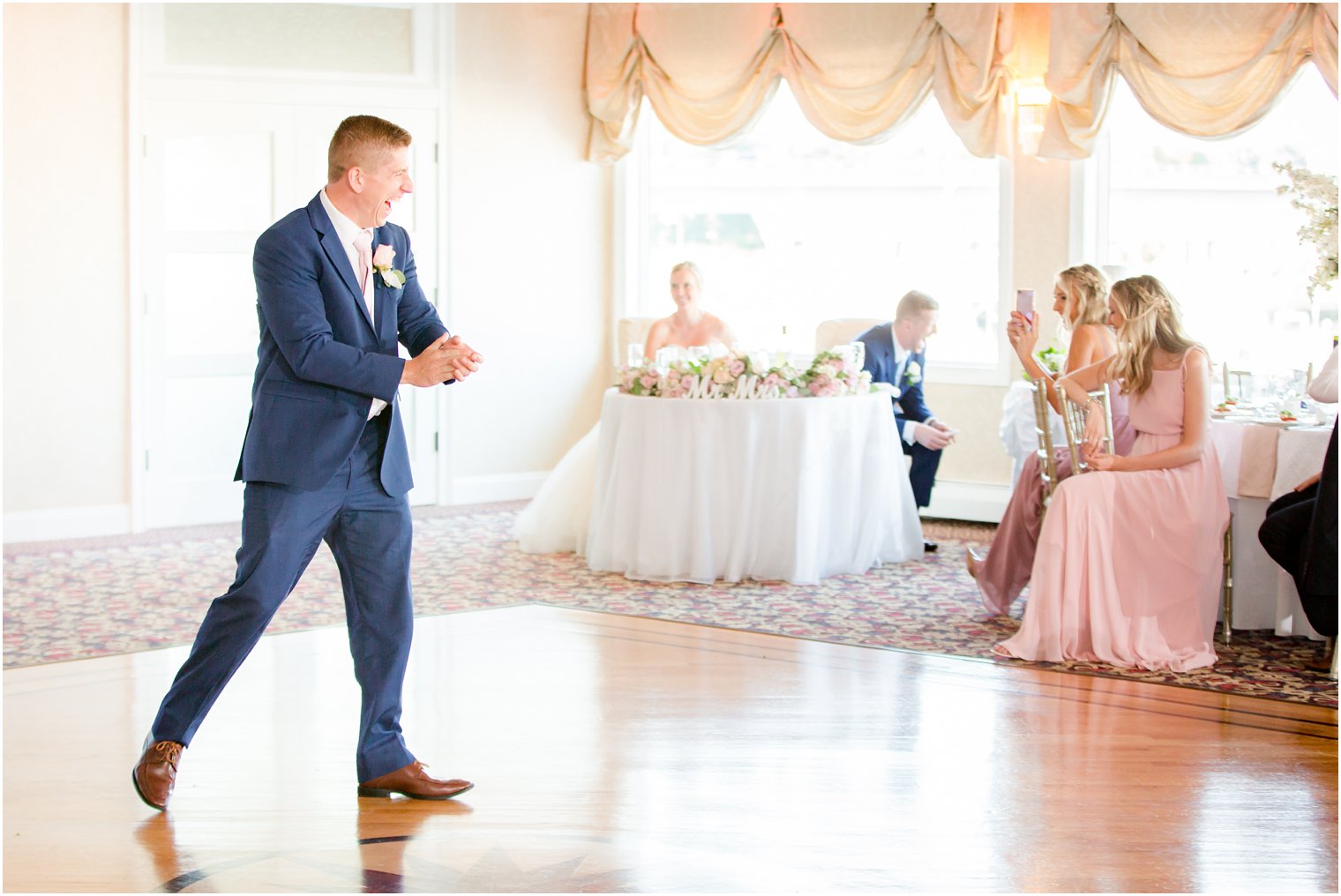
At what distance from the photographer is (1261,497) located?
18.0 ft

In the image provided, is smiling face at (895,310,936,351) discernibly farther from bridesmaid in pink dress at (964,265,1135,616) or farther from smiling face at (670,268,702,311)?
bridesmaid in pink dress at (964,265,1135,616)

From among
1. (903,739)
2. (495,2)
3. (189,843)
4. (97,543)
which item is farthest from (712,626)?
(495,2)

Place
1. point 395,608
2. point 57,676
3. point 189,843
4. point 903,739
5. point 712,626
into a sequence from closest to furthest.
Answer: point 189,843 → point 395,608 → point 903,739 → point 57,676 → point 712,626

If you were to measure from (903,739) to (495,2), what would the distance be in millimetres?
6156

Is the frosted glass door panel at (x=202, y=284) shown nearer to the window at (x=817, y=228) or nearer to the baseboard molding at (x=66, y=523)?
the baseboard molding at (x=66, y=523)

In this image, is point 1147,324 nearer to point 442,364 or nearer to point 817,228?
point 442,364

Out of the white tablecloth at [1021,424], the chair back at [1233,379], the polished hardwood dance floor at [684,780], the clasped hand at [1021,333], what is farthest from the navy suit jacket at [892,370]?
the polished hardwood dance floor at [684,780]

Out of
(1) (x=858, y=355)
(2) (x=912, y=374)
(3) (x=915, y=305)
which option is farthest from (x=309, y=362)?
(2) (x=912, y=374)

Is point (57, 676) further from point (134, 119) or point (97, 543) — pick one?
point (134, 119)

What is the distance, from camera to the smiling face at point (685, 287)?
25.3 feet

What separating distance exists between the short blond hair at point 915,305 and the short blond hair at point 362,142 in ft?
14.0

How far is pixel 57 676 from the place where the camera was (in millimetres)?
4824

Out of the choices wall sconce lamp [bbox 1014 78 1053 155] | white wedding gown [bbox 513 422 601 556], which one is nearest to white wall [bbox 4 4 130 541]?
white wedding gown [bbox 513 422 601 556]

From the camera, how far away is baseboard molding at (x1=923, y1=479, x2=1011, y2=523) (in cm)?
821
